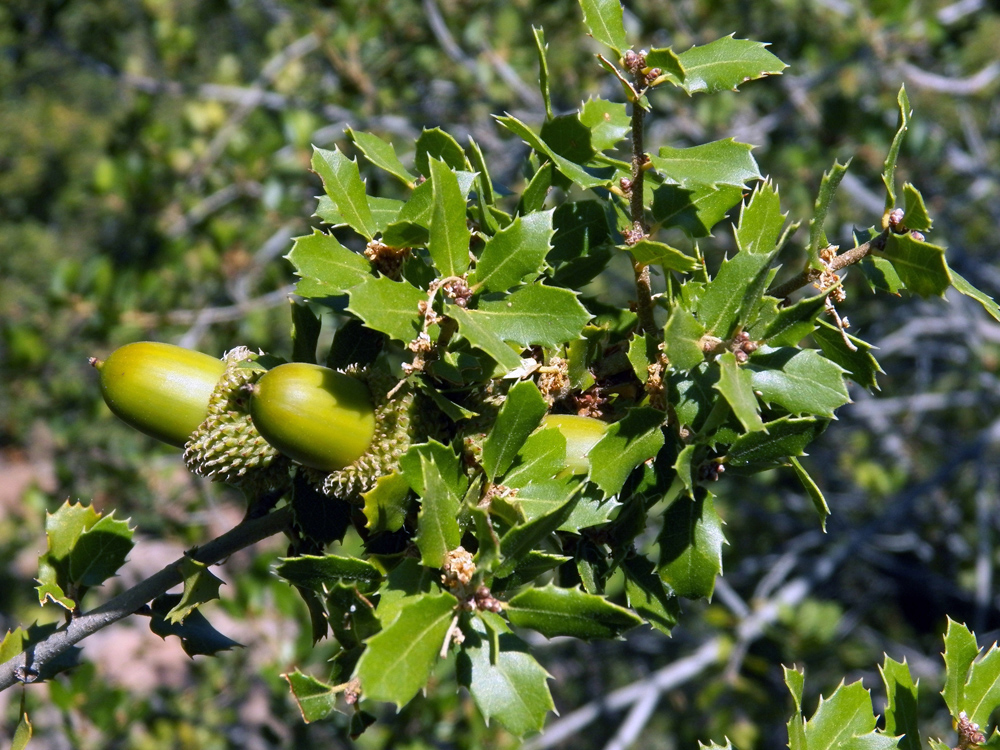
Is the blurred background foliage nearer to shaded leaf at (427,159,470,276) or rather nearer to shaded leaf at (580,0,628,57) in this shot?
shaded leaf at (427,159,470,276)

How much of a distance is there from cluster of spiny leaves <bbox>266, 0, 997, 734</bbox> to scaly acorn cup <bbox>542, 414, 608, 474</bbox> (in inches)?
0.7

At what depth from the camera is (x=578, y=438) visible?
3.53ft

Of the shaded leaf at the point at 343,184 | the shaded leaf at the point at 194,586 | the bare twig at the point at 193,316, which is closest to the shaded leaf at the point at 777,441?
the shaded leaf at the point at 343,184

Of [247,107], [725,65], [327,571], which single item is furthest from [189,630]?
[247,107]

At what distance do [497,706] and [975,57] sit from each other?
794 cm

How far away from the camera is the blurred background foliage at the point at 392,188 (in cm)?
322

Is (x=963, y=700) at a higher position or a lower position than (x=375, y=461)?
lower

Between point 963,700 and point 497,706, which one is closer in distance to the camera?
point 497,706

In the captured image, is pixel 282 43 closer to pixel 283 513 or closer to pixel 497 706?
pixel 283 513

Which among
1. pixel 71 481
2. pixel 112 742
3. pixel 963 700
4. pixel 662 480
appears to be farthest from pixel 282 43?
pixel 963 700

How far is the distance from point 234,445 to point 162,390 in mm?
130

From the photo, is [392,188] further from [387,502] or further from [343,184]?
[387,502]

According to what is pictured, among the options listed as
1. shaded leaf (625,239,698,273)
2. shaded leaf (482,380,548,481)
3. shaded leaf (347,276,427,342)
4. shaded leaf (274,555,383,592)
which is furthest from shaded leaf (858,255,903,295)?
shaded leaf (274,555,383,592)

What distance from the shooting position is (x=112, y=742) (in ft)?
9.41
